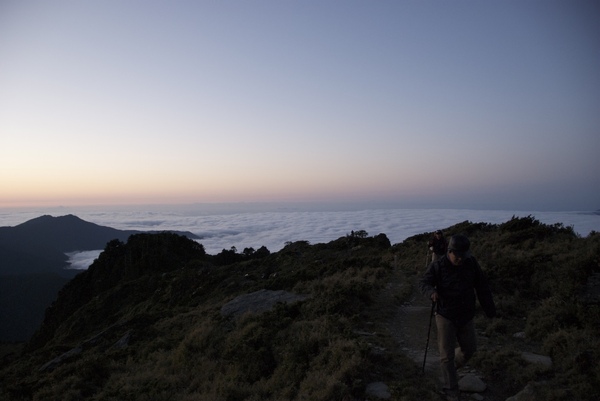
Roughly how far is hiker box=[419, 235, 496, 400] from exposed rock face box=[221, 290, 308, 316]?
24.5 feet

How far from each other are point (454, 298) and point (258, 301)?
31.4 feet

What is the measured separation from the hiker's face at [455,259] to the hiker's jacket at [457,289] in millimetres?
95

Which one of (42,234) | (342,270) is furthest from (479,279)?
(42,234)

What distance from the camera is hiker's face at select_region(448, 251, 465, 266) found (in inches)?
199

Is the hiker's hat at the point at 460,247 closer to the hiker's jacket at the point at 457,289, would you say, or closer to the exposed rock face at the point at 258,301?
the hiker's jacket at the point at 457,289

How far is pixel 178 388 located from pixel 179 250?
38.5 m

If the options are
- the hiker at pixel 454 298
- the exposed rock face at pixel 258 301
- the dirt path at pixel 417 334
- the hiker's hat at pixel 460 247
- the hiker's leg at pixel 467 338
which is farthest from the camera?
the exposed rock face at pixel 258 301

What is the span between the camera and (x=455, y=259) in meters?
5.10

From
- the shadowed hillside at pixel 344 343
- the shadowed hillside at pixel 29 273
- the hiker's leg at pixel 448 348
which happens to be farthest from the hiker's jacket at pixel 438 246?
the shadowed hillside at pixel 29 273

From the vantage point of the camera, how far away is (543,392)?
505 cm

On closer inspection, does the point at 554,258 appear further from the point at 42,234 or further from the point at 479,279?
the point at 42,234

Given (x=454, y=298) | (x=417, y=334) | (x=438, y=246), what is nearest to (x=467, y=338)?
(x=454, y=298)

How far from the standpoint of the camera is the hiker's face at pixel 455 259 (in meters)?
5.07

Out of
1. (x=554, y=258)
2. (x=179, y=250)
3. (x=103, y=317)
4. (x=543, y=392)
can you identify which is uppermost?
(x=554, y=258)
